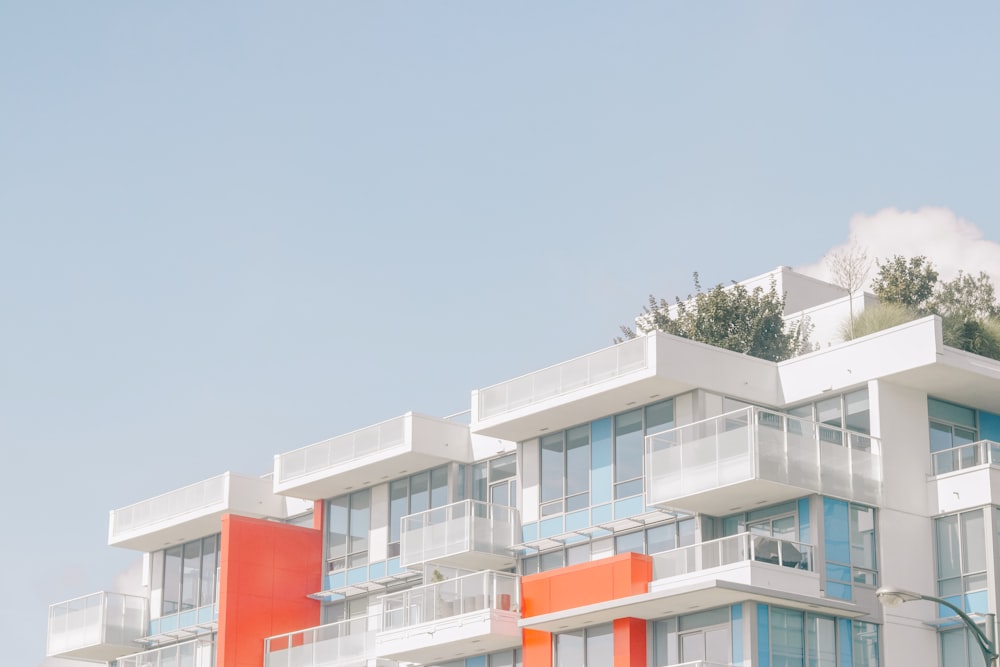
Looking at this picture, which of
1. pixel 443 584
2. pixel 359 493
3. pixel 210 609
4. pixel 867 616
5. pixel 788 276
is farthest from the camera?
pixel 788 276

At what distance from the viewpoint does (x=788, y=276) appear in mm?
54969

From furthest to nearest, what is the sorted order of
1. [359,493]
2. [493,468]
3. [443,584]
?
[359,493]
[493,468]
[443,584]

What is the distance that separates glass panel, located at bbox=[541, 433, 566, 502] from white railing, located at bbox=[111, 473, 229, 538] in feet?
40.6

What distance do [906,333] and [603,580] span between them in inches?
320

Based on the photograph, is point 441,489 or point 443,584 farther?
point 441,489

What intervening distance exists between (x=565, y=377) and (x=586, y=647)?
20.2ft

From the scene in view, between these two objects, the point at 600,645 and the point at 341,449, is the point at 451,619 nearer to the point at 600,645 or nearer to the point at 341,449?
the point at 600,645

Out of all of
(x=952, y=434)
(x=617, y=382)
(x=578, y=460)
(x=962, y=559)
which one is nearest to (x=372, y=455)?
(x=578, y=460)

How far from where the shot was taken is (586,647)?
37.2m

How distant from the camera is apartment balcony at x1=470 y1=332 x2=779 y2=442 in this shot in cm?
3775

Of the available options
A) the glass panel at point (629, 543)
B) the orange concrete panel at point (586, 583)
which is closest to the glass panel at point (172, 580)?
the orange concrete panel at point (586, 583)

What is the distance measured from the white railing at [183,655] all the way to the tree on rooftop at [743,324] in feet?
51.4

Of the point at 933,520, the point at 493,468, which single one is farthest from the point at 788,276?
the point at 933,520

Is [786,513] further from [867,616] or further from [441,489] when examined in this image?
[441,489]
